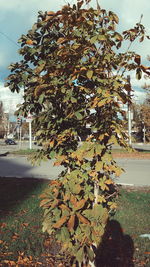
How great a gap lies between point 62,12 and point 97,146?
1092 millimetres

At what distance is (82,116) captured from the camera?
2242 millimetres

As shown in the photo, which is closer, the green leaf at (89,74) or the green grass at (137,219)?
the green leaf at (89,74)

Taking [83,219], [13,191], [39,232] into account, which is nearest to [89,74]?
[83,219]

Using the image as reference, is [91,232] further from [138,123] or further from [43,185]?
[138,123]

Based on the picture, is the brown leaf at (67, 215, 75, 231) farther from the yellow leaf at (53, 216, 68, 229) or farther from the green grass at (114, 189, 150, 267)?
the green grass at (114, 189, 150, 267)

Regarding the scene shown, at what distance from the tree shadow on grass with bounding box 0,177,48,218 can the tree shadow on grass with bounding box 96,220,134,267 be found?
2110mm

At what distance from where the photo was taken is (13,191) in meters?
6.57

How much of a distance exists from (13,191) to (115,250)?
3837 millimetres

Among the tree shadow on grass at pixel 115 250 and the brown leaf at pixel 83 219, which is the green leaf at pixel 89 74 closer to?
the brown leaf at pixel 83 219

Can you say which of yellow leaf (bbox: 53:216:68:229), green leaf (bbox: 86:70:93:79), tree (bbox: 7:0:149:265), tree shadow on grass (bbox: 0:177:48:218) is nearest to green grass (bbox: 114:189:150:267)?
tree (bbox: 7:0:149:265)

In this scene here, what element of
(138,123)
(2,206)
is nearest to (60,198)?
(2,206)

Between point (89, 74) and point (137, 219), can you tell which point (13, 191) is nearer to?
point (137, 219)

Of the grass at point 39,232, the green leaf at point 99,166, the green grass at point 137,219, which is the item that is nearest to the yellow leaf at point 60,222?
the green leaf at point 99,166

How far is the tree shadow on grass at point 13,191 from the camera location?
17.4 ft
